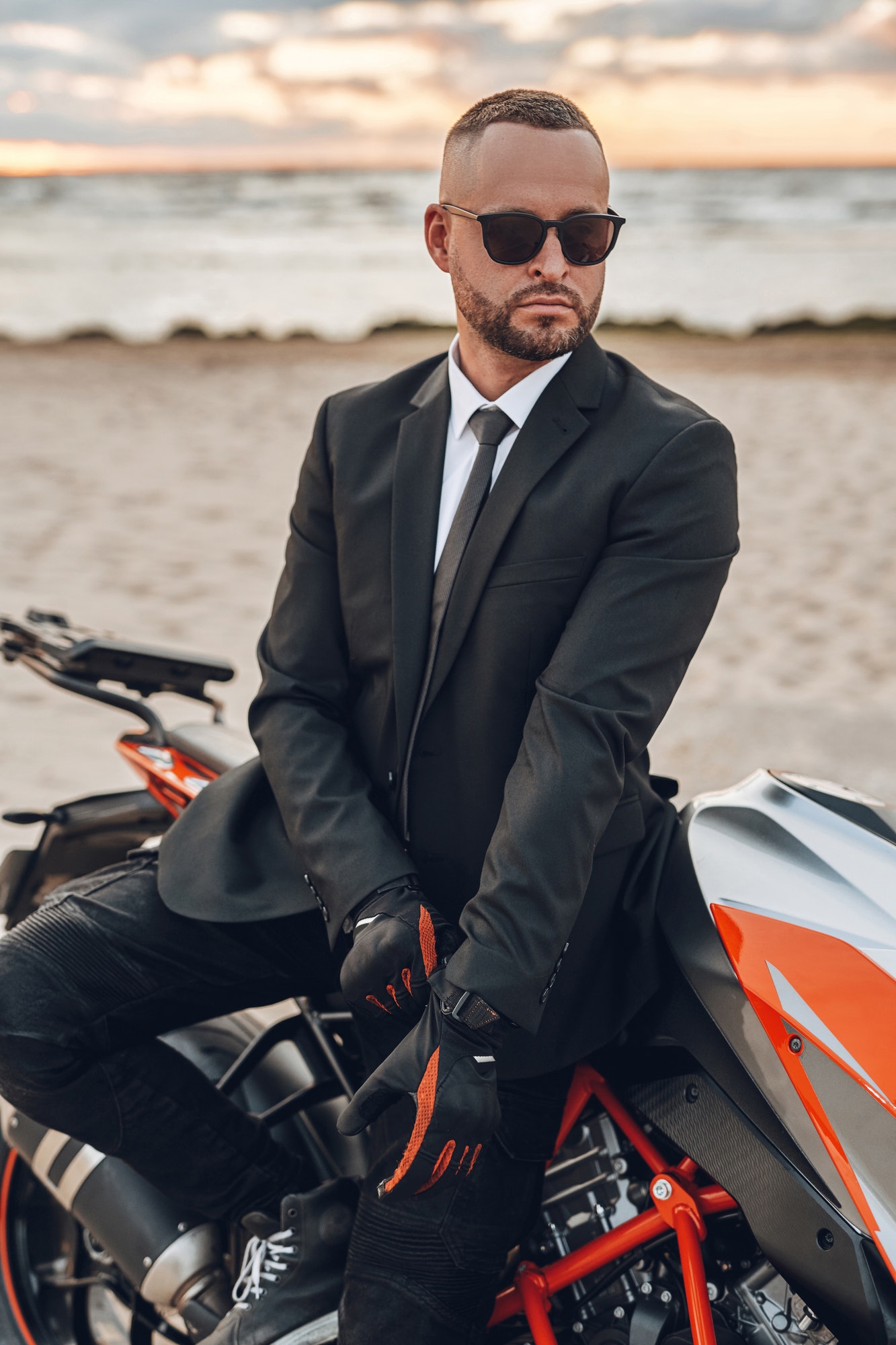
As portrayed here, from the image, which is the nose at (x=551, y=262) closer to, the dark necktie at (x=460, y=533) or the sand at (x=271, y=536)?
the dark necktie at (x=460, y=533)

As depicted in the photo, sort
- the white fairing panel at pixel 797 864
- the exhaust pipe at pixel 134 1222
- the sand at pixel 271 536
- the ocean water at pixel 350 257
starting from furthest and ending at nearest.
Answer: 1. the ocean water at pixel 350 257
2. the sand at pixel 271 536
3. the exhaust pipe at pixel 134 1222
4. the white fairing panel at pixel 797 864

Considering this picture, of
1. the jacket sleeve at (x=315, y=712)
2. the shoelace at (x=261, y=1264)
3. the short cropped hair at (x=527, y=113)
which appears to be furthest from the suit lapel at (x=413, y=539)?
the shoelace at (x=261, y=1264)

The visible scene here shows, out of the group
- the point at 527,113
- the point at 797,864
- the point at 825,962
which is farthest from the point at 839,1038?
the point at 527,113

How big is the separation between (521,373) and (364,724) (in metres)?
0.57

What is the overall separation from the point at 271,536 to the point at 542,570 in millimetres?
5969

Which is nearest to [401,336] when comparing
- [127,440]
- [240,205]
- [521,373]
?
[127,440]

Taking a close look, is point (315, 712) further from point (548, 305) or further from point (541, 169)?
point (541, 169)

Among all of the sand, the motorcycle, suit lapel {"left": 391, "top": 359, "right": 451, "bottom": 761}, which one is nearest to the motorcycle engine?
the motorcycle

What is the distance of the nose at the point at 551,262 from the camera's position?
5.32 feet

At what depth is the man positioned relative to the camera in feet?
4.99

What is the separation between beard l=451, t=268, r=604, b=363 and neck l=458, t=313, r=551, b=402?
0.09 feet

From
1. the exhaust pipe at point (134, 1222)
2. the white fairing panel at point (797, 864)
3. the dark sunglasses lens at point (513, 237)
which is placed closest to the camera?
the white fairing panel at point (797, 864)

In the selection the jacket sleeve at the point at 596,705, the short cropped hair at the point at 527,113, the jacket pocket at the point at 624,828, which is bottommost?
the jacket pocket at the point at 624,828

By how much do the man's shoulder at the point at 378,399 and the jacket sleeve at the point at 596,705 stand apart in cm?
47
